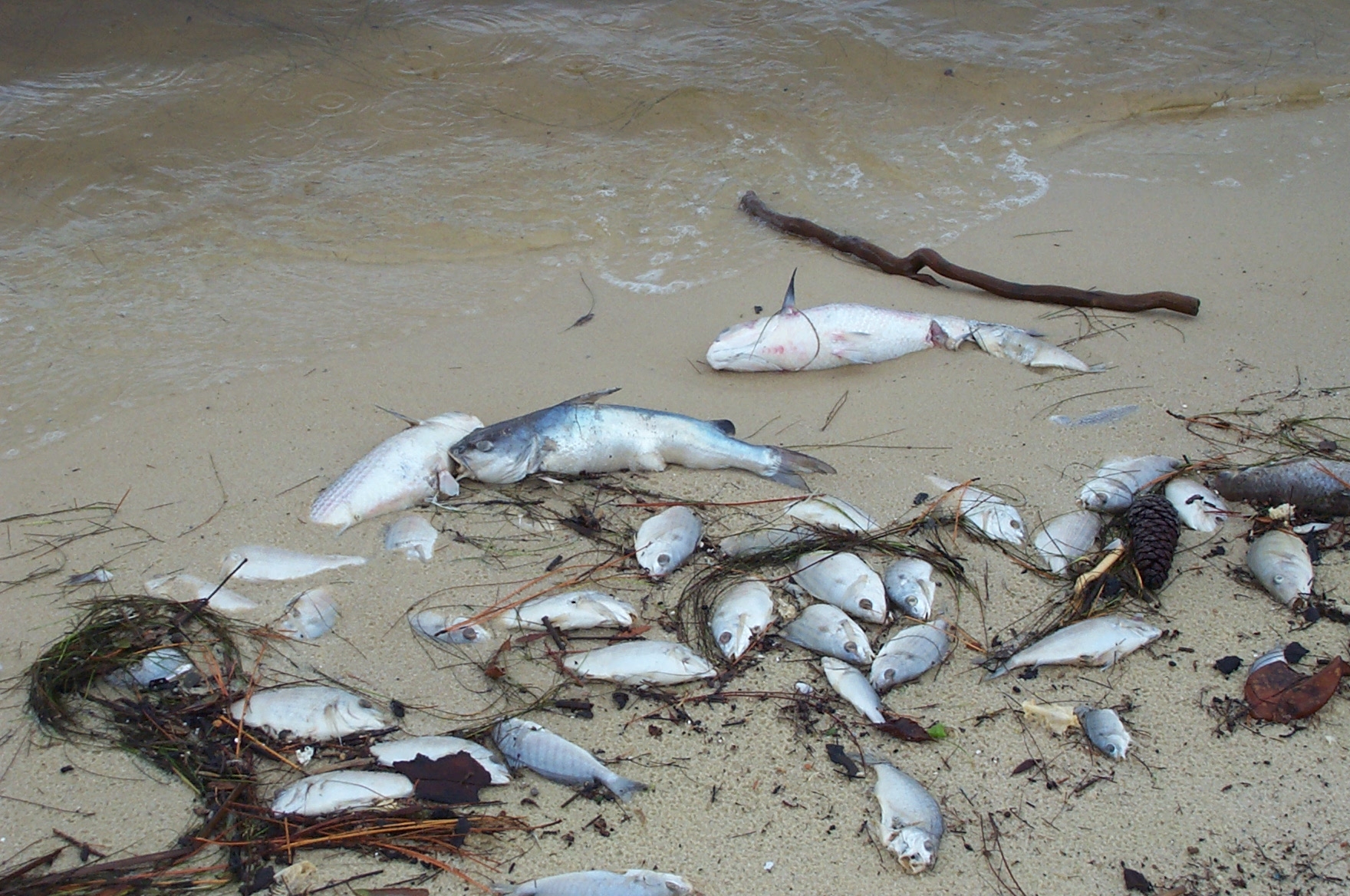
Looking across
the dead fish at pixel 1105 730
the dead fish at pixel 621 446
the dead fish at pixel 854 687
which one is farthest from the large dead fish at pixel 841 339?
the dead fish at pixel 1105 730

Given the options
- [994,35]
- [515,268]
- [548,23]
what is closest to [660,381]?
[515,268]

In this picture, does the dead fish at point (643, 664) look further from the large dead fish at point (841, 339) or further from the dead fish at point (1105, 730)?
the large dead fish at point (841, 339)

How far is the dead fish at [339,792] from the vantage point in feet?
8.01

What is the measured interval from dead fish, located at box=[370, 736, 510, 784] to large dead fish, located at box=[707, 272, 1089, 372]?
2212 millimetres

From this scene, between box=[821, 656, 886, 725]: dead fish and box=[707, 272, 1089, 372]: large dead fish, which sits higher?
box=[707, 272, 1089, 372]: large dead fish

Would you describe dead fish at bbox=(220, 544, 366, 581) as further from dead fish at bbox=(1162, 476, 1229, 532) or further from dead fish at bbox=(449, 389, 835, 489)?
dead fish at bbox=(1162, 476, 1229, 532)

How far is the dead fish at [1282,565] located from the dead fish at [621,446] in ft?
4.65

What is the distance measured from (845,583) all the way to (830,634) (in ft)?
0.75

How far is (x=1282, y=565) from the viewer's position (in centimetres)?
302

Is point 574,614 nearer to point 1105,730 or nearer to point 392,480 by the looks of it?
point 392,480

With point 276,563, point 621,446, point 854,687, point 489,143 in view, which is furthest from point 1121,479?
point 489,143

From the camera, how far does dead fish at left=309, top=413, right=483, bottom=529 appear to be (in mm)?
3502

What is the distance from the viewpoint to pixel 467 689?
285cm

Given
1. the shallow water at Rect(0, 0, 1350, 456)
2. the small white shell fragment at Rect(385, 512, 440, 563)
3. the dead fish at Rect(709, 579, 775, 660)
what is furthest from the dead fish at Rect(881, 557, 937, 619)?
the shallow water at Rect(0, 0, 1350, 456)
